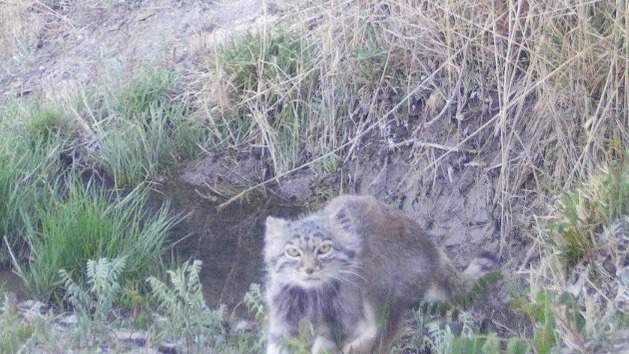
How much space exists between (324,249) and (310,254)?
0.28ft

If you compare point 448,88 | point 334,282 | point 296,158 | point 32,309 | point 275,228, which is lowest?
point 296,158

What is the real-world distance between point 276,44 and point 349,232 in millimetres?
3337

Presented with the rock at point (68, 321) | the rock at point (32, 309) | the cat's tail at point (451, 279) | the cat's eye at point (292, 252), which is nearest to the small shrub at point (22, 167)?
the rock at point (32, 309)

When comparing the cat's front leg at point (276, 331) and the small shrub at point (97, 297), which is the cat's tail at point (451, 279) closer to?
the cat's front leg at point (276, 331)

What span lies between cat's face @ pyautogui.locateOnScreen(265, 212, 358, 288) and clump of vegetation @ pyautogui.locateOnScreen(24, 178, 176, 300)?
1628mm

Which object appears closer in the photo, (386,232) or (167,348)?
(167,348)

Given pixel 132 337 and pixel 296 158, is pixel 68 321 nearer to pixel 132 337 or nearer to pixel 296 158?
pixel 132 337

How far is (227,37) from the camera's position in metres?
10.2

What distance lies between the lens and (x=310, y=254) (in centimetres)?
638

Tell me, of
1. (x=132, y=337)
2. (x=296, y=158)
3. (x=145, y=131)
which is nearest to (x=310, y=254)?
(x=132, y=337)

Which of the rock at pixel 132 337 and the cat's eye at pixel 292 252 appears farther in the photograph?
the rock at pixel 132 337

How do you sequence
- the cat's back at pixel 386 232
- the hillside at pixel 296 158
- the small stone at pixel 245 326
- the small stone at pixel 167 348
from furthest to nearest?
the small stone at pixel 245 326 < the cat's back at pixel 386 232 < the hillside at pixel 296 158 < the small stone at pixel 167 348

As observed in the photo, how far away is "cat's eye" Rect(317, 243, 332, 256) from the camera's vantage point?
6.40 meters

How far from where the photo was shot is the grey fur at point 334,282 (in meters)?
6.41
